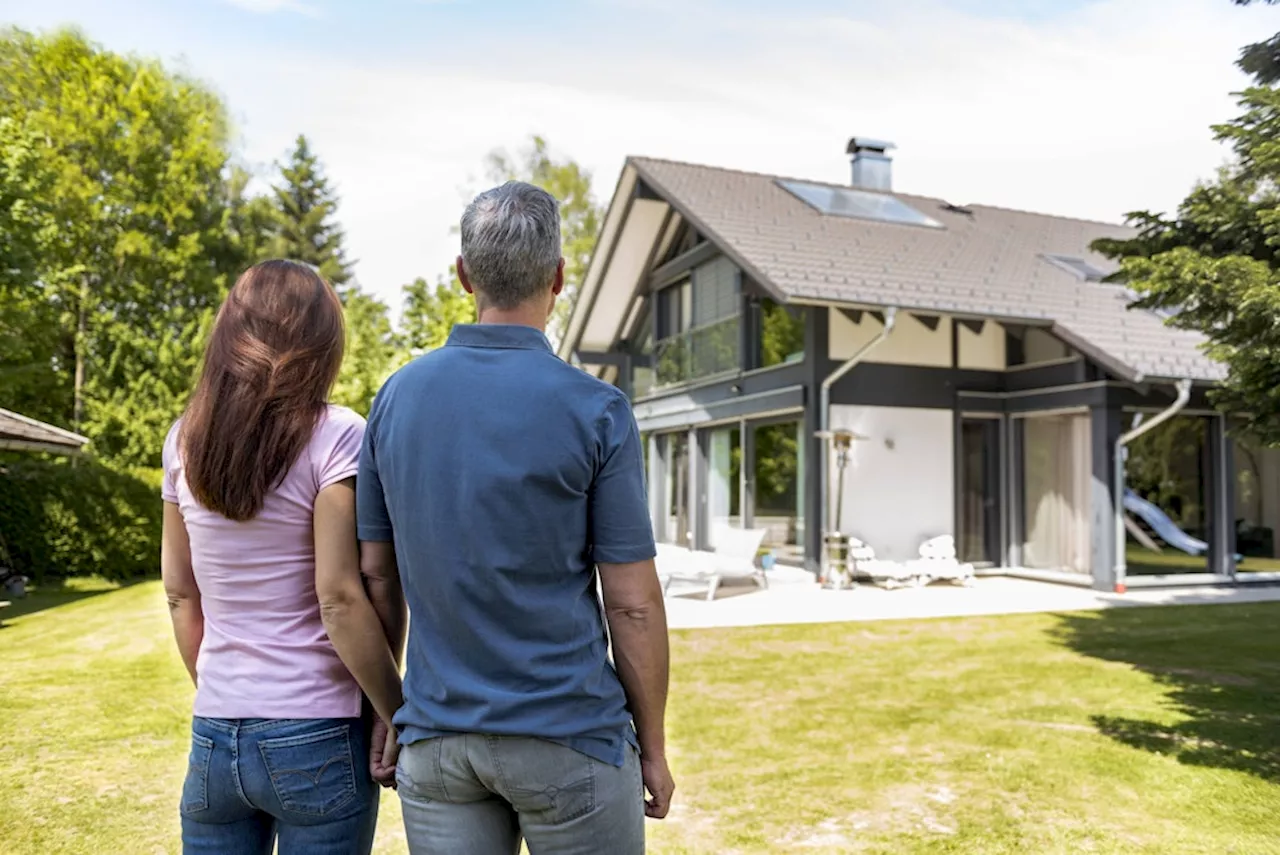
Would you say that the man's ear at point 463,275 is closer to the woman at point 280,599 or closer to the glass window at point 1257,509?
the woman at point 280,599

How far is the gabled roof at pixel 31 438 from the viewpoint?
36.0 ft

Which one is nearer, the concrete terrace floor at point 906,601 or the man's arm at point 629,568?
the man's arm at point 629,568

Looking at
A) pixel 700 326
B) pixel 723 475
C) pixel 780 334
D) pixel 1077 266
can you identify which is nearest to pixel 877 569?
pixel 780 334

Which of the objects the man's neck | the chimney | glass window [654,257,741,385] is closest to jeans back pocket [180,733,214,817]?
the man's neck

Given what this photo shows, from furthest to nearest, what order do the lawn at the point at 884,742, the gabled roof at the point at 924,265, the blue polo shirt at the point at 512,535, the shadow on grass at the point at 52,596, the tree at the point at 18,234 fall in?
1. the tree at the point at 18,234
2. the gabled roof at the point at 924,265
3. the shadow on grass at the point at 52,596
4. the lawn at the point at 884,742
5. the blue polo shirt at the point at 512,535

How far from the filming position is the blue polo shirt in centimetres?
148

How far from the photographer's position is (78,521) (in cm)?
1274

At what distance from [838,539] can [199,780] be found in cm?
1085

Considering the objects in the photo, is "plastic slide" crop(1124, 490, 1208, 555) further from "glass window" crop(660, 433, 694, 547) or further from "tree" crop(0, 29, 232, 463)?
"tree" crop(0, 29, 232, 463)

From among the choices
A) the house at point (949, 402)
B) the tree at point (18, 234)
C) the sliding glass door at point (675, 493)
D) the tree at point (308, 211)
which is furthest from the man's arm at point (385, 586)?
the tree at point (308, 211)

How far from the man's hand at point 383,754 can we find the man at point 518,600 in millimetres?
106

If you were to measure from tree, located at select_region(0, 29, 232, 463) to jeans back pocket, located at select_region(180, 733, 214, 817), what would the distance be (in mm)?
23884

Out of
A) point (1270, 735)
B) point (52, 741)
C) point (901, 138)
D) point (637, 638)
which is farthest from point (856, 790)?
point (901, 138)

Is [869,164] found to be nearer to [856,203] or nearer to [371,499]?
[856,203]
